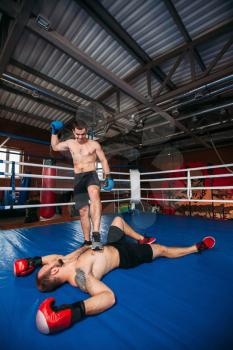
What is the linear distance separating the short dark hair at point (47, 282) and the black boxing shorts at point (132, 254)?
0.54 metres

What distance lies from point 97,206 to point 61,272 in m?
0.88

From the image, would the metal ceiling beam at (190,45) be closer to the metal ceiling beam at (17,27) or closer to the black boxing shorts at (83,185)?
the metal ceiling beam at (17,27)

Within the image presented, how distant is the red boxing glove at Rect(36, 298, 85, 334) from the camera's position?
2.82ft

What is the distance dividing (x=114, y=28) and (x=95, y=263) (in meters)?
3.28

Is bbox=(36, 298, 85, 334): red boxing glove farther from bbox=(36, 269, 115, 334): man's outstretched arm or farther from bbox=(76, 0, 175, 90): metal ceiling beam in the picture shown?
bbox=(76, 0, 175, 90): metal ceiling beam

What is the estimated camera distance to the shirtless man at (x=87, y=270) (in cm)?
90

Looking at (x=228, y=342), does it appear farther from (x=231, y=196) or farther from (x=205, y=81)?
(x=231, y=196)

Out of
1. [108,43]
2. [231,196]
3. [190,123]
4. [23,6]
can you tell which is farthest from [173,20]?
[231,196]

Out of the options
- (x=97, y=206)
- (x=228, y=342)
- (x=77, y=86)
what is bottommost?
(x=228, y=342)

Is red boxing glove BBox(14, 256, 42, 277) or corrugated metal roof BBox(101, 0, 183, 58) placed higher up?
corrugated metal roof BBox(101, 0, 183, 58)

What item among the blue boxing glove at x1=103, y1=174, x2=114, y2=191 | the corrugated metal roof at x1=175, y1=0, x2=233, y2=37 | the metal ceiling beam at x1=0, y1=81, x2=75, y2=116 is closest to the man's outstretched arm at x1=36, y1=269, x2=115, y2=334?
the blue boxing glove at x1=103, y1=174, x2=114, y2=191

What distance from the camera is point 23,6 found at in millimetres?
2031

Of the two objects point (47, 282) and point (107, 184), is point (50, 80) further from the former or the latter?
point (47, 282)

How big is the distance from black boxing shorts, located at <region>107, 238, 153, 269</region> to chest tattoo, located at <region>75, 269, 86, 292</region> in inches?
16.3
